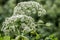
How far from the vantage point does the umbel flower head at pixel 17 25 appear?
3205 millimetres

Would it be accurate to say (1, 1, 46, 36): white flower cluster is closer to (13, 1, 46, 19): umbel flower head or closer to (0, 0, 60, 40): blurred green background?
(13, 1, 46, 19): umbel flower head

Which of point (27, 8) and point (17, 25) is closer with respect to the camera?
point (17, 25)

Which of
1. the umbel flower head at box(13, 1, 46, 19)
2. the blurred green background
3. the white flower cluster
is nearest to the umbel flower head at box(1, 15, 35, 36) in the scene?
the white flower cluster

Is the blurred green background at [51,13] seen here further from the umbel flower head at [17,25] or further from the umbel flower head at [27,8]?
the umbel flower head at [17,25]

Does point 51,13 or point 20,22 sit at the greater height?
point 20,22

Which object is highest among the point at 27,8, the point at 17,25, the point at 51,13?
the point at 27,8

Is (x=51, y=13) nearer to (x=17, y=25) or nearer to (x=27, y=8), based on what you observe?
(x=27, y=8)

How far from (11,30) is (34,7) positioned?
41 centimetres

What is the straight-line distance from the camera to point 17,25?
328cm

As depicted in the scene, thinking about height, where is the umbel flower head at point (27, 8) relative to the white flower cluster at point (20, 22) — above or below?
above

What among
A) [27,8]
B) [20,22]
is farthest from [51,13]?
[20,22]

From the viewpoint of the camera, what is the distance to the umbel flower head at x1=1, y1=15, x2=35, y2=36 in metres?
3.21

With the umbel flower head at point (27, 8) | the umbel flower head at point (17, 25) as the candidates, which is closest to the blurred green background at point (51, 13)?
the umbel flower head at point (27, 8)

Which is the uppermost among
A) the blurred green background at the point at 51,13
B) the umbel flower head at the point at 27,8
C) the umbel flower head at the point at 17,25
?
the umbel flower head at the point at 27,8
